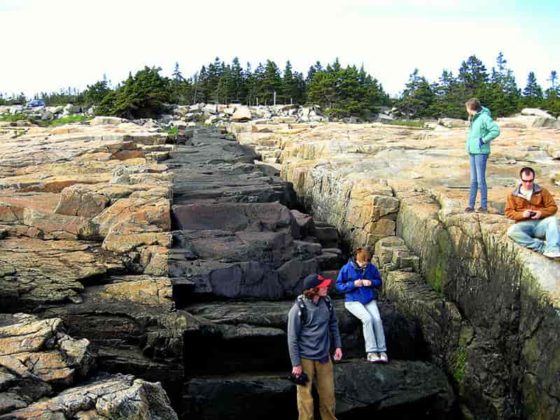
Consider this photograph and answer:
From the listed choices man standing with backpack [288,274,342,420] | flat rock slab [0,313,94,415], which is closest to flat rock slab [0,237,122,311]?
flat rock slab [0,313,94,415]

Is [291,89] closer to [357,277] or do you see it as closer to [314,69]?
[314,69]

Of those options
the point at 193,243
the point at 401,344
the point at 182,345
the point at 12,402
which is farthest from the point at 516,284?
the point at 12,402

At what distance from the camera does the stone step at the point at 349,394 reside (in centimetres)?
933

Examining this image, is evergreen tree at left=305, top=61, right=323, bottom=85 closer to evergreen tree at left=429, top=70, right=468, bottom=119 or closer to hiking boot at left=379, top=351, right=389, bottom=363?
evergreen tree at left=429, top=70, right=468, bottom=119

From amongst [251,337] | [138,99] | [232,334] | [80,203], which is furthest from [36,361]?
[138,99]

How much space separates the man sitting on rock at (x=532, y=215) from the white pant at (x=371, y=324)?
100 inches

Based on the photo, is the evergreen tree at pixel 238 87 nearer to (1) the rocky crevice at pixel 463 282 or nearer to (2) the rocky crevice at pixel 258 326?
(1) the rocky crevice at pixel 463 282

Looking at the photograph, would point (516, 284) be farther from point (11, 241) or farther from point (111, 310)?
point (11, 241)

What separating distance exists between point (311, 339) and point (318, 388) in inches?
33.8

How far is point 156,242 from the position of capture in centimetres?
1277

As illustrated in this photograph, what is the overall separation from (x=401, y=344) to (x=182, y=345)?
161 inches

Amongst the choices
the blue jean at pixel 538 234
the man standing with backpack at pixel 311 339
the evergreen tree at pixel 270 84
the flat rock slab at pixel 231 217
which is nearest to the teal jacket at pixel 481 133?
the blue jean at pixel 538 234

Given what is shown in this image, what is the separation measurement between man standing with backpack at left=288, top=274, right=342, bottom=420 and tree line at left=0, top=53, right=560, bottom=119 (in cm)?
4984

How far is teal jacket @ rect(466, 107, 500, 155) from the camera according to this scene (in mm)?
11586
